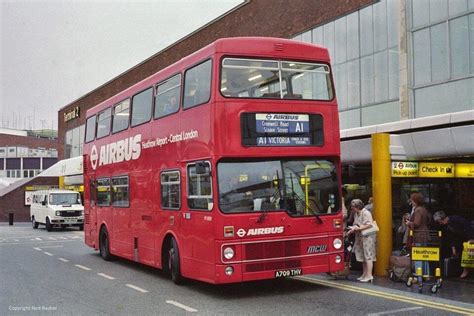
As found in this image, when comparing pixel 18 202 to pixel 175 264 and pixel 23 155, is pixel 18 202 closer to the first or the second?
pixel 23 155

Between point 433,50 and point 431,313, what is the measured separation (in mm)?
11498

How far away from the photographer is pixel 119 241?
14594mm

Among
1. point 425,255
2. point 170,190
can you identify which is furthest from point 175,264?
point 425,255

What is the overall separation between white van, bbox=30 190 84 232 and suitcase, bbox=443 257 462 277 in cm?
2284

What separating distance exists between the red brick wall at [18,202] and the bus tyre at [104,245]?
3414 cm

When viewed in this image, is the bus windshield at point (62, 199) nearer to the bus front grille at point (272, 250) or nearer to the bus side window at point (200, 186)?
the bus side window at point (200, 186)

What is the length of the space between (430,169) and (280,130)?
17.6 feet

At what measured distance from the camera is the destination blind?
938 cm

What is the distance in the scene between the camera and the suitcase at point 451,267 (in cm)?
1161

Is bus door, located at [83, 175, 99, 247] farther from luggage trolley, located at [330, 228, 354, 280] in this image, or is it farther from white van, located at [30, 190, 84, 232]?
white van, located at [30, 190, 84, 232]

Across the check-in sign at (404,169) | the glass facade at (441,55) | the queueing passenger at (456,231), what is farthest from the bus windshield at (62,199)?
the queueing passenger at (456,231)

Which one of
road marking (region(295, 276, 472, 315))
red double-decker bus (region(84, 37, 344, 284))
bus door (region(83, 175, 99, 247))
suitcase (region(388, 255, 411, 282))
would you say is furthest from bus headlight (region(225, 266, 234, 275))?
bus door (region(83, 175, 99, 247))

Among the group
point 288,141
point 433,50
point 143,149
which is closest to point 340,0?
point 433,50

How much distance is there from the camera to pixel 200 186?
9836 millimetres
